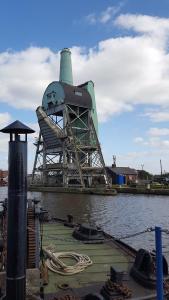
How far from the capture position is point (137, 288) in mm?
8164

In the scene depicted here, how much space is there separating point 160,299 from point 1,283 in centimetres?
368

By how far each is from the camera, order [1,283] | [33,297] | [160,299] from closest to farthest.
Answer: [160,299]
[33,297]
[1,283]

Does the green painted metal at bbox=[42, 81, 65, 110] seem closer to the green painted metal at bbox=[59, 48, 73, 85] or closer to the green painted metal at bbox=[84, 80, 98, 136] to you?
the green painted metal at bbox=[59, 48, 73, 85]

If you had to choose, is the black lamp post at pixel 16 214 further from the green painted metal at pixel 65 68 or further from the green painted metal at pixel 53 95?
the green painted metal at pixel 65 68

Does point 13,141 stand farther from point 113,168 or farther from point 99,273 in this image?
point 113,168

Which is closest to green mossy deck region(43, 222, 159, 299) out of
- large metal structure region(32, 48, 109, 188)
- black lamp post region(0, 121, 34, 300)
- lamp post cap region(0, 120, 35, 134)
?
black lamp post region(0, 121, 34, 300)

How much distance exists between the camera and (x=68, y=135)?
79.4 metres

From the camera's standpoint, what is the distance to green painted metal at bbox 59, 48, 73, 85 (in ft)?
289

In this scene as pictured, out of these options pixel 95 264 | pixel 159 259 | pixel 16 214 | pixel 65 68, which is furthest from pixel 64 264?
pixel 65 68

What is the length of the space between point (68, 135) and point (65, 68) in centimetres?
1965

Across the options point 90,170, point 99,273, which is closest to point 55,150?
point 90,170

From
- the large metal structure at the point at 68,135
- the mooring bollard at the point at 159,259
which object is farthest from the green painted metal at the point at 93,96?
the mooring bollard at the point at 159,259

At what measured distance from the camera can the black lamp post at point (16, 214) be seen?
242 inches

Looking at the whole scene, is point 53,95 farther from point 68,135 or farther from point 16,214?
point 16,214
